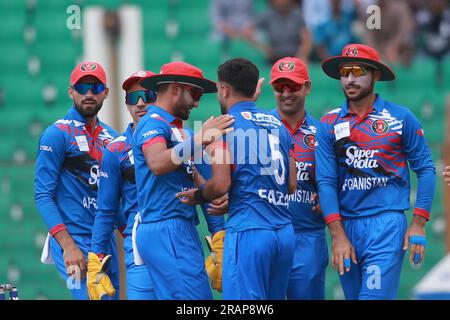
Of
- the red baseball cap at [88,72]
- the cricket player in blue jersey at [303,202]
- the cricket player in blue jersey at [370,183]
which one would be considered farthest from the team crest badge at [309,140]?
the red baseball cap at [88,72]

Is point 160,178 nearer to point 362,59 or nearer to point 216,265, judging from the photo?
point 216,265

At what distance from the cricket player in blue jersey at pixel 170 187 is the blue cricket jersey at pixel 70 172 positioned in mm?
1166

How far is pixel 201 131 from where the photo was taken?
706 cm

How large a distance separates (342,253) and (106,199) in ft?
5.69

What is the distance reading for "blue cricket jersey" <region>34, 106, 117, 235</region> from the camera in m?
8.40

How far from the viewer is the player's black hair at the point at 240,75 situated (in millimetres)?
7230

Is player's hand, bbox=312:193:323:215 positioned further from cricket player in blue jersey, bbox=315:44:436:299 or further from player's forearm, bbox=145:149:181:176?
player's forearm, bbox=145:149:181:176

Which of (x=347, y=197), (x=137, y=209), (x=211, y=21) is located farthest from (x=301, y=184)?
(x=211, y=21)

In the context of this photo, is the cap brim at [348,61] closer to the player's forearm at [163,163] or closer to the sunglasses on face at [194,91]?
the sunglasses on face at [194,91]

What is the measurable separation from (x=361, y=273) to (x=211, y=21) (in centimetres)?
700

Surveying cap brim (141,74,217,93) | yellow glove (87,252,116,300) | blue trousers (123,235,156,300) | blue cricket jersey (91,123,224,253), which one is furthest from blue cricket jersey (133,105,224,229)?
yellow glove (87,252,116,300)

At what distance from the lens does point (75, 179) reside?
8.54 meters

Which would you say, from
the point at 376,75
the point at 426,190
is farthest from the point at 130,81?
the point at 426,190

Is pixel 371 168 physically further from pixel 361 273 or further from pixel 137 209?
pixel 137 209
